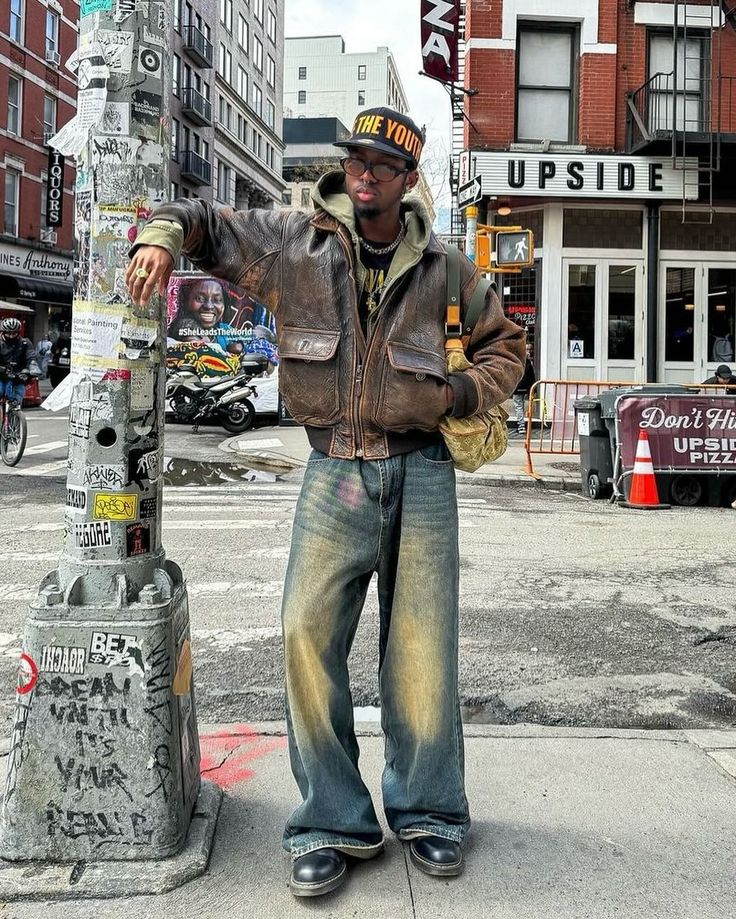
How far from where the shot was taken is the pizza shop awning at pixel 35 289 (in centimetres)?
3378

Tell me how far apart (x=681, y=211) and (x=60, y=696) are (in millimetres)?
17953

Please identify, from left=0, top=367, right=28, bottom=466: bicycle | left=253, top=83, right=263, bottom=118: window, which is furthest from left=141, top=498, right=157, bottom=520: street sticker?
left=253, top=83, right=263, bottom=118: window

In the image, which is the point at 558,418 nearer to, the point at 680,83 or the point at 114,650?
the point at 680,83

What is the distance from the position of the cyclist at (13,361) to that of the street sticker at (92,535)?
10.8m

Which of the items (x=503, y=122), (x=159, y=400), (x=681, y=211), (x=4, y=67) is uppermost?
(x=4, y=67)

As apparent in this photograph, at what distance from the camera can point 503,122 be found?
56.7ft

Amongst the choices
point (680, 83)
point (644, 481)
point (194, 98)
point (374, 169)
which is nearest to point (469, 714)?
point (374, 169)

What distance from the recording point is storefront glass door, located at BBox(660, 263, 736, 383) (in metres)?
18.1

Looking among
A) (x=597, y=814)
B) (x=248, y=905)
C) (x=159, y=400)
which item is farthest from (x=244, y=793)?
Result: (x=159, y=400)

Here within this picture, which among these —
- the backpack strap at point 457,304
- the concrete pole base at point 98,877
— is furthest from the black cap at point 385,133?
the concrete pole base at point 98,877

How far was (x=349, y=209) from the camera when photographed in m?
2.73

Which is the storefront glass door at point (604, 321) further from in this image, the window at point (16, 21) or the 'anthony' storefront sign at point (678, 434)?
the window at point (16, 21)

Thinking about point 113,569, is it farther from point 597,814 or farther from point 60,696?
point 597,814

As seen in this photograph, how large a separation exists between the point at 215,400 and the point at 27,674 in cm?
1503
